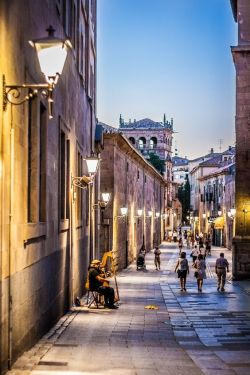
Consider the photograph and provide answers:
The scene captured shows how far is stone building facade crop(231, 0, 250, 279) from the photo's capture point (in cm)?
3259

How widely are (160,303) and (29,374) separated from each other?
13562mm

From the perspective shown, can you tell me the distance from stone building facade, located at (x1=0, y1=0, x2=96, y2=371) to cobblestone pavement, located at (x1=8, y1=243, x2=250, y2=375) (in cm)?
46

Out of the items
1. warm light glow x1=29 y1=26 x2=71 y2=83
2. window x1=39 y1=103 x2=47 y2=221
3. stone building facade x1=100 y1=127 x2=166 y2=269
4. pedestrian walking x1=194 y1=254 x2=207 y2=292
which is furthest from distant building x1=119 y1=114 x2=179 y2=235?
warm light glow x1=29 y1=26 x2=71 y2=83

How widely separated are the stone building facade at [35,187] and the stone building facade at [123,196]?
767cm

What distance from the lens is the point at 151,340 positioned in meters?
14.3

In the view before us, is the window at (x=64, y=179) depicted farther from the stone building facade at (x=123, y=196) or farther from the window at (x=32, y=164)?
the stone building facade at (x=123, y=196)

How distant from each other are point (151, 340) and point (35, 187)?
3.75m

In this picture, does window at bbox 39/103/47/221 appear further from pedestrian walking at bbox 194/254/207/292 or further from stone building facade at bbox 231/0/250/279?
stone building facade at bbox 231/0/250/279

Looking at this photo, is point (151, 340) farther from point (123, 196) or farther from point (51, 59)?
point (123, 196)

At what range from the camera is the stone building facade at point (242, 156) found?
32.6 metres

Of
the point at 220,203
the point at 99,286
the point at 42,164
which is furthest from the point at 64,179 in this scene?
the point at 220,203

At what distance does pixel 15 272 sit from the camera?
10586mm

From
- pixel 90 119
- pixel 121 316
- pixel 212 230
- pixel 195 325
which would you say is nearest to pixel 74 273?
pixel 121 316

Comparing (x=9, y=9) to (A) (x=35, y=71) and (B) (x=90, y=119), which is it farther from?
(B) (x=90, y=119)
